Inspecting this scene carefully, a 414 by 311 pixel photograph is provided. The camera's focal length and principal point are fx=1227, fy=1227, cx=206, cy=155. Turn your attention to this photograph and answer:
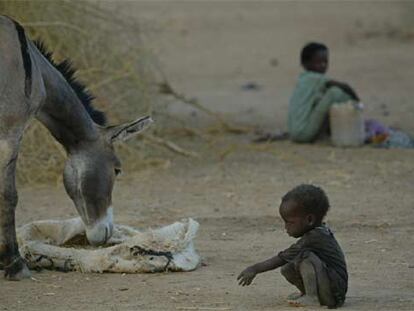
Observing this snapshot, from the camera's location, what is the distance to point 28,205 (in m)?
9.23

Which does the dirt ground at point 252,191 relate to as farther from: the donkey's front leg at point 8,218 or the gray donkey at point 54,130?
the gray donkey at point 54,130

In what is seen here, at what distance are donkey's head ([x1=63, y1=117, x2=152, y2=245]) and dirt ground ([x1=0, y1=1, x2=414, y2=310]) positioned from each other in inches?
18.0

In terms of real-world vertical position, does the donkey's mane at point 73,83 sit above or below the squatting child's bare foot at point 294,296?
above

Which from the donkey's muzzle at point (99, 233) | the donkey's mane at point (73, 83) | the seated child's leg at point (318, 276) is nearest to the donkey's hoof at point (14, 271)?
the donkey's muzzle at point (99, 233)

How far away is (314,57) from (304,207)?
5838 mm

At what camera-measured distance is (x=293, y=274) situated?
5922 millimetres

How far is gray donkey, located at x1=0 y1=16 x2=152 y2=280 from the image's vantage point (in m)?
6.82

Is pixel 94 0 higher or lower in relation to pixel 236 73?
higher

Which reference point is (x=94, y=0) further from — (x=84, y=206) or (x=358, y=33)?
(x=358, y=33)

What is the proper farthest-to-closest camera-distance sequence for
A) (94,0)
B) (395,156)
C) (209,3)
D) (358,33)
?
(209,3), (358,33), (94,0), (395,156)

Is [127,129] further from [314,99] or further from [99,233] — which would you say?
[314,99]

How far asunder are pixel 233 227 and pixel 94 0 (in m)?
4.19

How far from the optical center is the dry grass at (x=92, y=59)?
1020 cm

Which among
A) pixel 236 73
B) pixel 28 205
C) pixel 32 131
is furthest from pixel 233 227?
pixel 236 73
